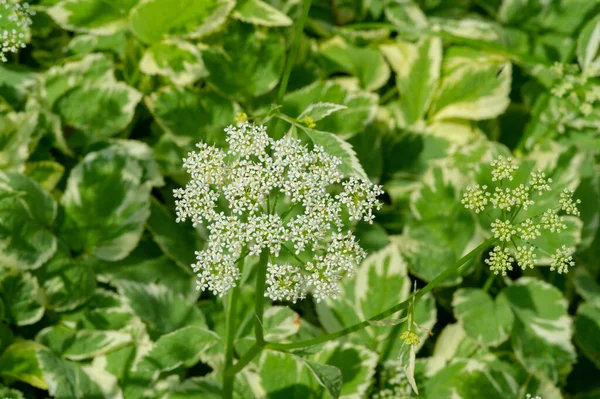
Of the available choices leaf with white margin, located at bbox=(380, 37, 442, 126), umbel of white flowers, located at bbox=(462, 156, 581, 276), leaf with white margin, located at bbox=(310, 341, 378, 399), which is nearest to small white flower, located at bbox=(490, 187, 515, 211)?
umbel of white flowers, located at bbox=(462, 156, 581, 276)

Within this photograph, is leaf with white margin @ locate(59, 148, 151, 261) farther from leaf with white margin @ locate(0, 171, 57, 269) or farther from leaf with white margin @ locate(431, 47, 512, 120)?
leaf with white margin @ locate(431, 47, 512, 120)

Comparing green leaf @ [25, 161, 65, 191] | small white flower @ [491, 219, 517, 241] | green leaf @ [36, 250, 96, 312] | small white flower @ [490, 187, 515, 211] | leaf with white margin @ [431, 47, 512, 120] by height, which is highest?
small white flower @ [490, 187, 515, 211]

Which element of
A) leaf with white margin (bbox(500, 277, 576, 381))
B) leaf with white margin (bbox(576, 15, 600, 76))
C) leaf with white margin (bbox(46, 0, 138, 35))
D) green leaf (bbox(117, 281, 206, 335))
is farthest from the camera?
leaf with white margin (bbox(576, 15, 600, 76))

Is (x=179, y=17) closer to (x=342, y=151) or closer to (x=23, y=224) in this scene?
(x=23, y=224)

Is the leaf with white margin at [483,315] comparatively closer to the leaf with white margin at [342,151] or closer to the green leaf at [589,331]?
the green leaf at [589,331]

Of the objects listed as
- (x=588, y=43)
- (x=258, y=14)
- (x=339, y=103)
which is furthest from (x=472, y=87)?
(x=258, y=14)

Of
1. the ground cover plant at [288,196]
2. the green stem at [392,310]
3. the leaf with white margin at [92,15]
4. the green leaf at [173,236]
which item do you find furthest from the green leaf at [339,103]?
the green stem at [392,310]

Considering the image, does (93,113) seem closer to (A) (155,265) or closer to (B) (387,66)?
(A) (155,265)
